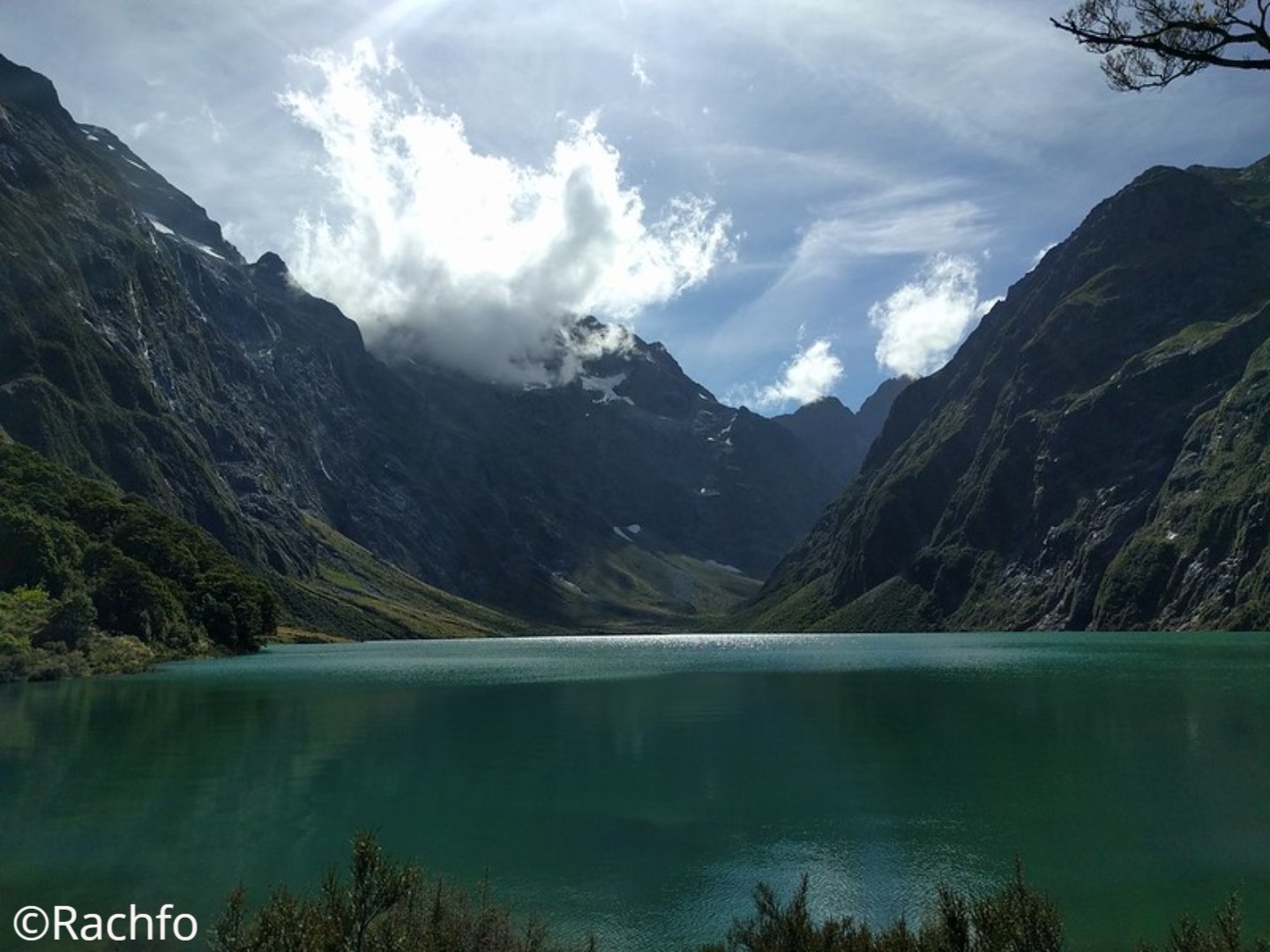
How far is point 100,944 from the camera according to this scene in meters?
22.5

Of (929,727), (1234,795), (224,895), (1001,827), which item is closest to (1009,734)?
(929,727)

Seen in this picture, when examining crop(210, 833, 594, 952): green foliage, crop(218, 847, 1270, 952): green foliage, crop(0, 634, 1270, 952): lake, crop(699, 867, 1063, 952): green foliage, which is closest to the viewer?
crop(210, 833, 594, 952): green foliage

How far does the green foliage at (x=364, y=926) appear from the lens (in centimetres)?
1523

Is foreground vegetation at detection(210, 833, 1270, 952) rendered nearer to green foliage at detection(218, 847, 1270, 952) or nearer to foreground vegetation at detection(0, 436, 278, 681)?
green foliage at detection(218, 847, 1270, 952)

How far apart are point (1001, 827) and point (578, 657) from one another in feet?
455

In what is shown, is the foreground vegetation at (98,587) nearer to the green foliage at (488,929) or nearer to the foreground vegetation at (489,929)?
the foreground vegetation at (489,929)

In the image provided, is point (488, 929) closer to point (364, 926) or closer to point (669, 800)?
point (364, 926)

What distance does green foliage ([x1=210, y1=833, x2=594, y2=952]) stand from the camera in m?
15.2

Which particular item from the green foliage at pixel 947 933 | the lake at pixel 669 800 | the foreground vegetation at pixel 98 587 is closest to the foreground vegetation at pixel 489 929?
the green foliage at pixel 947 933

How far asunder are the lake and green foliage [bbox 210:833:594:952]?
4055 mm

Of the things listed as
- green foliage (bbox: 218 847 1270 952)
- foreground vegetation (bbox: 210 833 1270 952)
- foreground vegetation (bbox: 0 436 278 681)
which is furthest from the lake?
foreground vegetation (bbox: 0 436 278 681)

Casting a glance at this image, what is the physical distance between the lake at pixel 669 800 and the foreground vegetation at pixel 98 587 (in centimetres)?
3601

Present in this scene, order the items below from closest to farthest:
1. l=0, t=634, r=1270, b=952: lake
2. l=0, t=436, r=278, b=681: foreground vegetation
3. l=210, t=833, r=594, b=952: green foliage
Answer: l=210, t=833, r=594, b=952: green foliage
l=0, t=634, r=1270, b=952: lake
l=0, t=436, r=278, b=681: foreground vegetation

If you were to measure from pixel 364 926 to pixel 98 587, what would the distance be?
13308 cm
